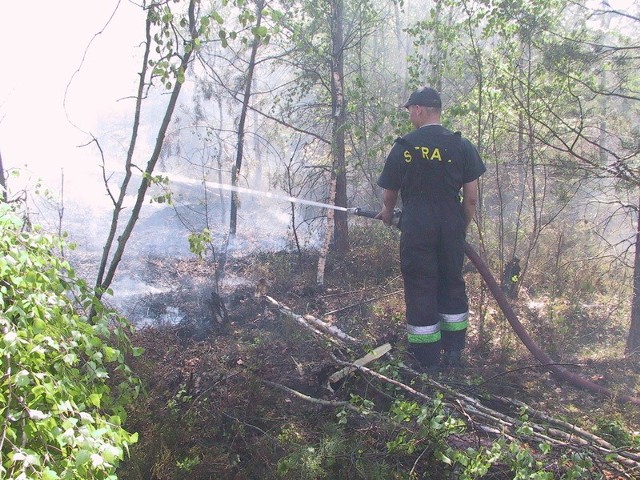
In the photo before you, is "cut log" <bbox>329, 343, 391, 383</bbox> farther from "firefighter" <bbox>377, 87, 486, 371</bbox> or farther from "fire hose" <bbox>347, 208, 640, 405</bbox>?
"fire hose" <bbox>347, 208, 640, 405</bbox>

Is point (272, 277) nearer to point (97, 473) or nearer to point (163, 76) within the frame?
point (163, 76)

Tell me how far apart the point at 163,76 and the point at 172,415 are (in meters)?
2.24

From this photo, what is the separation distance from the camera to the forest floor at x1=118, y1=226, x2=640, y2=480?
2.57 metres

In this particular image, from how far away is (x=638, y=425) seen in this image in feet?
10.9

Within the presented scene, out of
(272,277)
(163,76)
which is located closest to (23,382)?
(163,76)

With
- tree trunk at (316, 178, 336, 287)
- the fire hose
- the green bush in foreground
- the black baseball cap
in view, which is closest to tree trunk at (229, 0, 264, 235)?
tree trunk at (316, 178, 336, 287)

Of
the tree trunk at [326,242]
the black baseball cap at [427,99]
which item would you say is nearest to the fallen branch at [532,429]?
the black baseball cap at [427,99]

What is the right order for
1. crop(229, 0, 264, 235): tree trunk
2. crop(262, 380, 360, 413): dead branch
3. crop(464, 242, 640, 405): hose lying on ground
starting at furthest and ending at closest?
crop(229, 0, 264, 235): tree trunk < crop(464, 242, 640, 405): hose lying on ground < crop(262, 380, 360, 413): dead branch

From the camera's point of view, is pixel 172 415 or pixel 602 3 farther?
pixel 602 3

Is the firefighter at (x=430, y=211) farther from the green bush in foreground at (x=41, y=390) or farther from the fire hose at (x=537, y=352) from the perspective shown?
the green bush in foreground at (x=41, y=390)

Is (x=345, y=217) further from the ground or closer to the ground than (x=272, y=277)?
further from the ground

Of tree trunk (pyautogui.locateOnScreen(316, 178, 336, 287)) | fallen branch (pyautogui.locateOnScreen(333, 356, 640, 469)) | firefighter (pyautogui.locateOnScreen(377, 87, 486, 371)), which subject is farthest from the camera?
tree trunk (pyautogui.locateOnScreen(316, 178, 336, 287))

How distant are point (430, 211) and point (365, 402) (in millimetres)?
1793

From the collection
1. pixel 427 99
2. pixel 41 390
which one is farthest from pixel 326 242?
pixel 41 390
